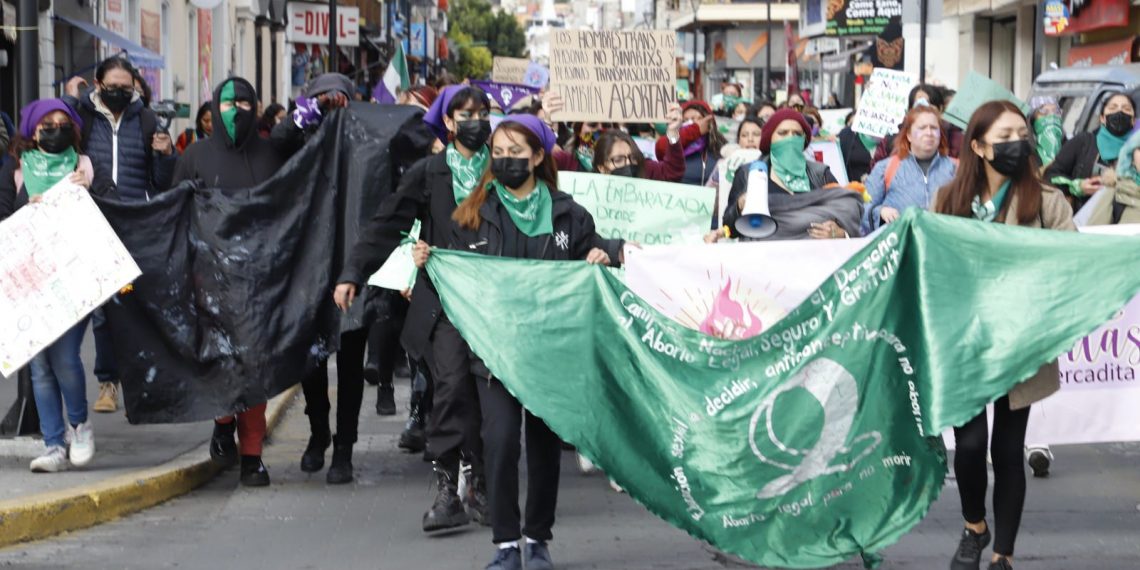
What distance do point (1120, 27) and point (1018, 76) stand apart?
7947 millimetres

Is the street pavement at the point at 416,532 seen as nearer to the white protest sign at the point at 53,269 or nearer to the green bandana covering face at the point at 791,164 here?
the white protest sign at the point at 53,269

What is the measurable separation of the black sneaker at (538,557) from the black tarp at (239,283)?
1995mm

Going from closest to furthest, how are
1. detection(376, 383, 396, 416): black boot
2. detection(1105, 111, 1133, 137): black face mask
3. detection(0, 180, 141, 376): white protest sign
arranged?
detection(0, 180, 141, 376): white protest sign → detection(376, 383, 396, 416): black boot → detection(1105, 111, 1133, 137): black face mask

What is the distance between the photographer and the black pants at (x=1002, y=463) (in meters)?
6.03

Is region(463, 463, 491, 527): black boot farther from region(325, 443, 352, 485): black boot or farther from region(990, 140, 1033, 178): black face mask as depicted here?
region(990, 140, 1033, 178): black face mask

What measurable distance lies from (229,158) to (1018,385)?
395 centimetres

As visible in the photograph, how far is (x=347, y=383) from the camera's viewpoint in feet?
27.2

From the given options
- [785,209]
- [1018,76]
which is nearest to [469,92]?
[785,209]

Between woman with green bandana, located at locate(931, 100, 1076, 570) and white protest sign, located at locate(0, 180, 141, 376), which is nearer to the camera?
woman with green bandana, located at locate(931, 100, 1076, 570)

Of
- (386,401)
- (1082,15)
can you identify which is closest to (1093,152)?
(386,401)

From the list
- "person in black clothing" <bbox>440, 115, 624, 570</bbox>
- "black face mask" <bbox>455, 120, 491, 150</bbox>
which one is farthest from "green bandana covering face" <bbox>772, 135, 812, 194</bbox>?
"person in black clothing" <bbox>440, 115, 624, 570</bbox>

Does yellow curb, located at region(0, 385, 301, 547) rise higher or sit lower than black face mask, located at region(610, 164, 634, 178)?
lower

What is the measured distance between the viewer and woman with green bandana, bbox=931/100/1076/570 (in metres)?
6.03

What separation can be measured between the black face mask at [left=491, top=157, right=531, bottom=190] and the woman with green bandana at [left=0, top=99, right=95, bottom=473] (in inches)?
96.7
